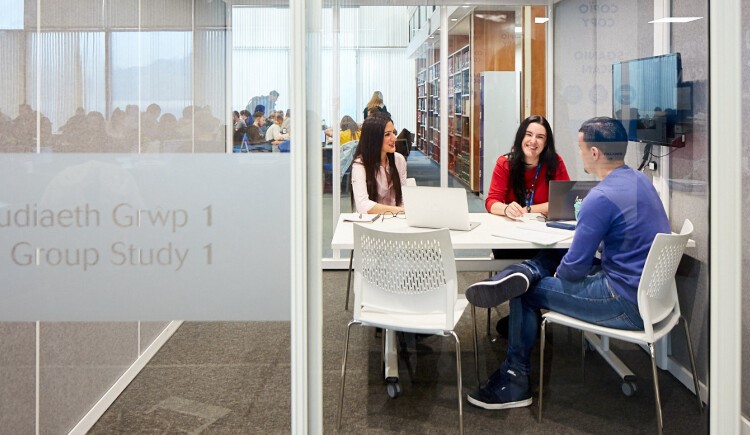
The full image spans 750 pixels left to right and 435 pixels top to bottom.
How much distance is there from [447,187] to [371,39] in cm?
59

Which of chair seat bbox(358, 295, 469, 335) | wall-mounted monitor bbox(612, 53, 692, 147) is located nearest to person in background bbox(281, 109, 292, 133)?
chair seat bbox(358, 295, 469, 335)

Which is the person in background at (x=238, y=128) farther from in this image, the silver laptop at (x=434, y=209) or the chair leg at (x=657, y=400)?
the chair leg at (x=657, y=400)

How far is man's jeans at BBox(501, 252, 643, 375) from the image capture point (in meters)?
2.46

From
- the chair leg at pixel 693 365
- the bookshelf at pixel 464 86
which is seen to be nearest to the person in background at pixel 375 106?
the bookshelf at pixel 464 86

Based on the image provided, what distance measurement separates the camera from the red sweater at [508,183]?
243 centimetres

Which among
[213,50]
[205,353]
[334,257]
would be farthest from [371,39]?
[205,353]

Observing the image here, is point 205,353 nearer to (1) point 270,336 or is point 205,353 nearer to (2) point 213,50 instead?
(1) point 270,336

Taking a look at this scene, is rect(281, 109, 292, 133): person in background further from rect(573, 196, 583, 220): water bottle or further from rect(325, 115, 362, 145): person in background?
rect(573, 196, 583, 220): water bottle

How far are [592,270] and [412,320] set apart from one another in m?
0.67

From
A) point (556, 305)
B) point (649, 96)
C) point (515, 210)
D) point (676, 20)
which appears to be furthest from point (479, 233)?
point (676, 20)

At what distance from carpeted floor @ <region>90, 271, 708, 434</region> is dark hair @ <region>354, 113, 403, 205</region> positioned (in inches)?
13.7

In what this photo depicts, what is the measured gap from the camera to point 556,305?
256cm

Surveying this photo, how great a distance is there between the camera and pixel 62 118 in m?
2.03

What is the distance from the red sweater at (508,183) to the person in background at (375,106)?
0.45 meters
